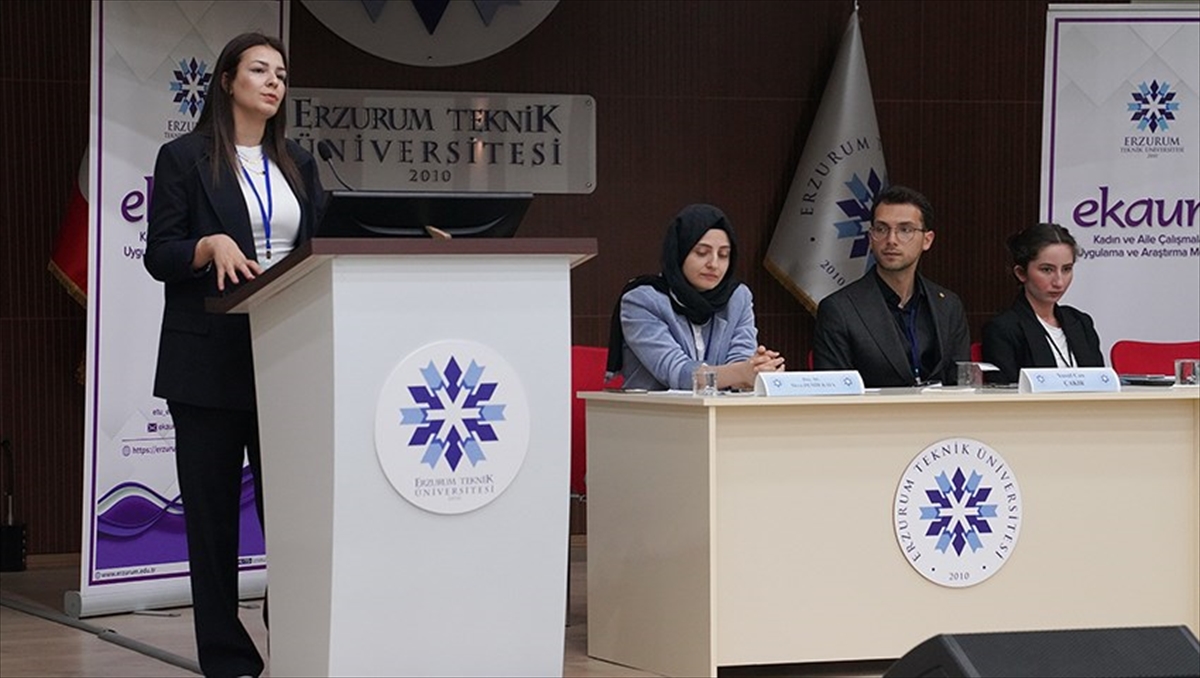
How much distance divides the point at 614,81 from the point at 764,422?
2894 millimetres

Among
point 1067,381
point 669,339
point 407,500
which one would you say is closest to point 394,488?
point 407,500

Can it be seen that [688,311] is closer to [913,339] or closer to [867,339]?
[867,339]

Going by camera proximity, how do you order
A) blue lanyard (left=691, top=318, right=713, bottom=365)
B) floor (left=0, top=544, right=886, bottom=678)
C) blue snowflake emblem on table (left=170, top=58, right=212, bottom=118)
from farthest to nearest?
blue snowflake emblem on table (left=170, top=58, right=212, bottom=118)
blue lanyard (left=691, top=318, right=713, bottom=365)
floor (left=0, top=544, right=886, bottom=678)

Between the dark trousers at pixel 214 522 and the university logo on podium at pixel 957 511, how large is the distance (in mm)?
1499

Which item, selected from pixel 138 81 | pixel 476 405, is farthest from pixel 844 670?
pixel 138 81

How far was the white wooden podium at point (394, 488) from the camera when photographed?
8.82ft

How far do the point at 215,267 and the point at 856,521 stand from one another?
157cm

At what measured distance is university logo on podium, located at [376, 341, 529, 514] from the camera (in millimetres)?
2711

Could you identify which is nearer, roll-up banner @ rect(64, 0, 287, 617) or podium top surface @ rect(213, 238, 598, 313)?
podium top surface @ rect(213, 238, 598, 313)

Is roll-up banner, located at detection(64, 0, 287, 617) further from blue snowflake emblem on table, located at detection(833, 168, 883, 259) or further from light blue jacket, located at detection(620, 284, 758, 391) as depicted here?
blue snowflake emblem on table, located at detection(833, 168, 883, 259)

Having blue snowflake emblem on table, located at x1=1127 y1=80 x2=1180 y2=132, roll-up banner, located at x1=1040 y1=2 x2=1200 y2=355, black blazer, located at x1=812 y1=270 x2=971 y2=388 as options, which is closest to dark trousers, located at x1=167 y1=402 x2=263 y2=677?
black blazer, located at x1=812 y1=270 x2=971 y2=388

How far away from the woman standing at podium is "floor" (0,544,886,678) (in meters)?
0.64

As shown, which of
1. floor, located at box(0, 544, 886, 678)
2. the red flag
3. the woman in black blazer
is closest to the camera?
floor, located at box(0, 544, 886, 678)

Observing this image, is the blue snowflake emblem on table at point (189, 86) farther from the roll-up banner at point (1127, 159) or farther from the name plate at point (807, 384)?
the roll-up banner at point (1127, 159)
